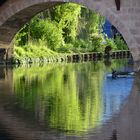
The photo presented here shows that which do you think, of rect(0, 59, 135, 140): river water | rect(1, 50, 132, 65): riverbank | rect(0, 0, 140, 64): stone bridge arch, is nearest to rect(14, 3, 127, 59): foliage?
rect(1, 50, 132, 65): riverbank

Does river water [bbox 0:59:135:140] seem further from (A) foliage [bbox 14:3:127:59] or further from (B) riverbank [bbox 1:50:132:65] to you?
(A) foliage [bbox 14:3:127:59]

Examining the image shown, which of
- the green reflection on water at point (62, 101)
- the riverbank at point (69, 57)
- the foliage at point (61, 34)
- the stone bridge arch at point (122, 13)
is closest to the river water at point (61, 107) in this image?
the green reflection on water at point (62, 101)

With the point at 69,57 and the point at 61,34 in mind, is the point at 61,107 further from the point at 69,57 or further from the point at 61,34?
the point at 61,34

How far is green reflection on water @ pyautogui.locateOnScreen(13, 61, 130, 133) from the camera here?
525 inches

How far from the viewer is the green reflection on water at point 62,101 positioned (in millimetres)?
13328

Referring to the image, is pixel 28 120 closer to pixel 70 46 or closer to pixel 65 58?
pixel 65 58

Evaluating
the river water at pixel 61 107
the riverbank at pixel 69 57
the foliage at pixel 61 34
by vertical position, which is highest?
the foliage at pixel 61 34

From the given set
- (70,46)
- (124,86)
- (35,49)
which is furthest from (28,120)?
(70,46)

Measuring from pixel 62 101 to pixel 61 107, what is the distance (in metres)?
1.42

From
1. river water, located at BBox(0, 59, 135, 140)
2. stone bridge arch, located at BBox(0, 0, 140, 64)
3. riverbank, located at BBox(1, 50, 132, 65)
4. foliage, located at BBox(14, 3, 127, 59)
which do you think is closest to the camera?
river water, located at BBox(0, 59, 135, 140)

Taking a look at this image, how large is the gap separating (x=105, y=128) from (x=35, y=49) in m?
30.8

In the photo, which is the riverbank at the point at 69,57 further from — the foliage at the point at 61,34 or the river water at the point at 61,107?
the river water at the point at 61,107

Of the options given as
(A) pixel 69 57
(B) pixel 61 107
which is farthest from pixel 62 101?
(A) pixel 69 57

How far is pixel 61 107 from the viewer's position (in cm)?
1584
